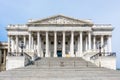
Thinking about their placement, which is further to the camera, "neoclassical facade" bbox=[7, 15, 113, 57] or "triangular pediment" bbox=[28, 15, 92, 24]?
"triangular pediment" bbox=[28, 15, 92, 24]

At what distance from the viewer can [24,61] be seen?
169 feet

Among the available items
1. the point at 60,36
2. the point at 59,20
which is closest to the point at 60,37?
the point at 60,36

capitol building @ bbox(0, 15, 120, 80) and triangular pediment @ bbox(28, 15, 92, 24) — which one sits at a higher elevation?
triangular pediment @ bbox(28, 15, 92, 24)

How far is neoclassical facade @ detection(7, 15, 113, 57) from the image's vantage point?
8038 cm

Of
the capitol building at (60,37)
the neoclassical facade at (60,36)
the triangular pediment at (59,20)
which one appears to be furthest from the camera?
the triangular pediment at (59,20)

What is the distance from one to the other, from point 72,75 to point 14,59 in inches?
676

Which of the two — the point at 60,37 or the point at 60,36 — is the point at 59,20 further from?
the point at 60,37

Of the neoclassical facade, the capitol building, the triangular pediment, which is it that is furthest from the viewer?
the triangular pediment

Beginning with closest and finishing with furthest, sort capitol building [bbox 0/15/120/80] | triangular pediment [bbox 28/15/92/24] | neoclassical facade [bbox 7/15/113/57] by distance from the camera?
capitol building [bbox 0/15/120/80] < neoclassical facade [bbox 7/15/113/57] < triangular pediment [bbox 28/15/92/24]

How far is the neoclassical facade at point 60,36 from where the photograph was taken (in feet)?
264

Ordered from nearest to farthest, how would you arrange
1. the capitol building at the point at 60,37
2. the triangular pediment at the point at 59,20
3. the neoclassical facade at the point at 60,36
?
the capitol building at the point at 60,37 → the neoclassical facade at the point at 60,36 → the triangular pediment at the point at 59,20

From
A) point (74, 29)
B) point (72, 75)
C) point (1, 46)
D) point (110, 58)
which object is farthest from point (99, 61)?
point (1, 46)

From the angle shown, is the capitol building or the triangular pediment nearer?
the capitol building

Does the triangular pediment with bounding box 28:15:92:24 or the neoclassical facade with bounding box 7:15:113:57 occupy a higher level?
the triangular pediment with bounding box 28:15:92:24
